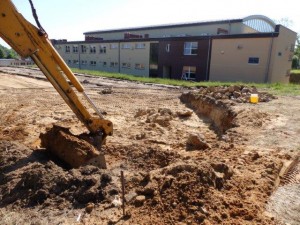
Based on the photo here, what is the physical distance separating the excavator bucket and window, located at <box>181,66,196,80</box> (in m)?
24.1

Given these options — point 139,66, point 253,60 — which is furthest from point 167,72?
point 253,60

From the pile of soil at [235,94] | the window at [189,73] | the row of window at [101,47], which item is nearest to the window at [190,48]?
the window at [189,73]

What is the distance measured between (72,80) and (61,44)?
147 ft

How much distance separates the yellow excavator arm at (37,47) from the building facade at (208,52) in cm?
2247

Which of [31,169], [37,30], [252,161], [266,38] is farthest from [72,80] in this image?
[266,38]

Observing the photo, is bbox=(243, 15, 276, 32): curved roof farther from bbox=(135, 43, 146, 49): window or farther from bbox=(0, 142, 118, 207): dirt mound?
bbox=(0, 142, 118, 207): dirt mound

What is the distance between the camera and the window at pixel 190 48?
92.5 feet

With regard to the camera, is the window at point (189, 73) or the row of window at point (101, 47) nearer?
the window at point (189, 73)

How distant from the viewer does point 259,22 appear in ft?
101

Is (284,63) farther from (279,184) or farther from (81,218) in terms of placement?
(81,218)

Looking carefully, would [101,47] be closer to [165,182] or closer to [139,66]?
[139,66]

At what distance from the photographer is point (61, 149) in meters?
5.77

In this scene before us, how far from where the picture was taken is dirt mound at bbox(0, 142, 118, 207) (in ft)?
13.9

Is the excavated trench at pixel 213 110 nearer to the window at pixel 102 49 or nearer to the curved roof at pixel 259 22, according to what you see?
the curved roof at pixel 259 22
